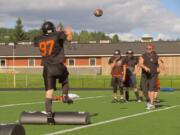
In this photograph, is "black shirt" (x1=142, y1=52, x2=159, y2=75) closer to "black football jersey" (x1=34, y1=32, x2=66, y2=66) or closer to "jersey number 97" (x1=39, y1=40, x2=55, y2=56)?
"black football jersey" (x1=34, y1=32, x2=66, y2=66)

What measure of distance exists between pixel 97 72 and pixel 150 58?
56810mm

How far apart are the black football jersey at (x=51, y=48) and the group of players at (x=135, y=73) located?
17.0 ft

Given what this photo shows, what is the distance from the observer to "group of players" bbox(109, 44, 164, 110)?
15.8m

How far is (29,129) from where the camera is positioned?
985cm

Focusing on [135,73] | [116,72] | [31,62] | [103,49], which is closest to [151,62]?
[116,72]

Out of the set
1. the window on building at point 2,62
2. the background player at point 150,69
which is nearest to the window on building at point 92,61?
the window on building at point 2,62

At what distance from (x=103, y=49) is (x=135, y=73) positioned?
187 ft

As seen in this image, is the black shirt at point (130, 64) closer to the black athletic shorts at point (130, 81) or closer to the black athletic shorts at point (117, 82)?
the black athletic shorts at point (130, 81)

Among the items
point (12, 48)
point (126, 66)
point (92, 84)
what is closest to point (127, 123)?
point (126, 66)

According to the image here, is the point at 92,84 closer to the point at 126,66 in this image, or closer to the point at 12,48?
the point at 126,66

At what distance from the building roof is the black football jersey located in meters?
62.2

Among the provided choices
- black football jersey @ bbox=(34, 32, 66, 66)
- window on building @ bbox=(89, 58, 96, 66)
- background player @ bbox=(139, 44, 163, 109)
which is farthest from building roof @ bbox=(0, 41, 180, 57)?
black football jersey @ bbox=(34, 32, 66, 66)

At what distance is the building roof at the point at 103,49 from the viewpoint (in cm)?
7469

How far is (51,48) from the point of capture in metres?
10.9
